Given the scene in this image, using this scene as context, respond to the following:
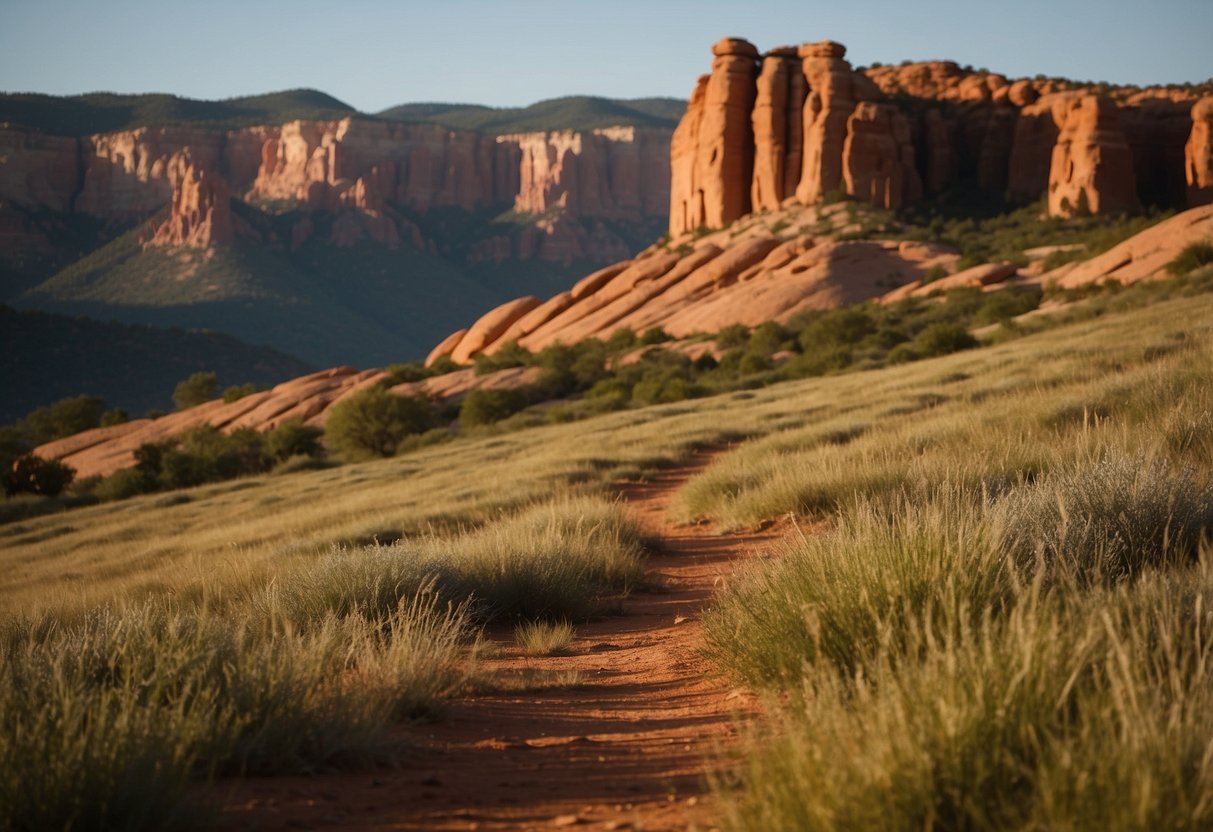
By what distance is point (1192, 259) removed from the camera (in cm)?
3250

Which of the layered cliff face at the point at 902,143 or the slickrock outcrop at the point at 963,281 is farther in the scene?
the layered cliff face at the point at 902,143

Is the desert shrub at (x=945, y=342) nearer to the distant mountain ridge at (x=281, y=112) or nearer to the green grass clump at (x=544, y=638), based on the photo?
the green grass clump at (x=544, y=638)

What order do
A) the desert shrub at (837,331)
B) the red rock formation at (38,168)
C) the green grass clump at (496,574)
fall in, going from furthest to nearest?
the red rock formation at (38,168) < the desert shrub at (837,331) < the green grass clump at (496,574)

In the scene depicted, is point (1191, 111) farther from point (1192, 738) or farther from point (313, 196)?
point (313, 196)

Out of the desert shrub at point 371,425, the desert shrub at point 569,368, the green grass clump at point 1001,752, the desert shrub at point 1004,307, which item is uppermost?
the desert shrub at point 1004,307

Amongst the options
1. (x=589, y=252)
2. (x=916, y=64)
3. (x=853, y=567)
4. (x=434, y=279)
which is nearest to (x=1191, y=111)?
(x=916, y=64)

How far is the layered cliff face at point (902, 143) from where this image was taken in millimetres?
59406

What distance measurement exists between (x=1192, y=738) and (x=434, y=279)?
5493 inches

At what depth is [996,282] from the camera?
145 feet

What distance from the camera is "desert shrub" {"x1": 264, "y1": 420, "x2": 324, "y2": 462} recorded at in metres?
38.8

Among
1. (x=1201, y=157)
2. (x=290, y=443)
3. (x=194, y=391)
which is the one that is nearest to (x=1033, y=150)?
(x=1201, y=157)

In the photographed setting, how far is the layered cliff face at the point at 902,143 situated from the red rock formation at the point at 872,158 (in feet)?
0.20

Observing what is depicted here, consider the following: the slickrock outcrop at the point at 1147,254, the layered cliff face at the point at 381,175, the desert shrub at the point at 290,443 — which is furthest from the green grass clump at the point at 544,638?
the layered cliff face at the point at 381,175

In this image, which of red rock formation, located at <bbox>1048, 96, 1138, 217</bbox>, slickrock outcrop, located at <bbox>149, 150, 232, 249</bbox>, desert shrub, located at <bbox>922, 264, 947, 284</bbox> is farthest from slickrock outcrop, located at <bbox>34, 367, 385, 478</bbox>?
slickrock outcrop, located at <bbox>149, 150, 232, 249</bbox>
